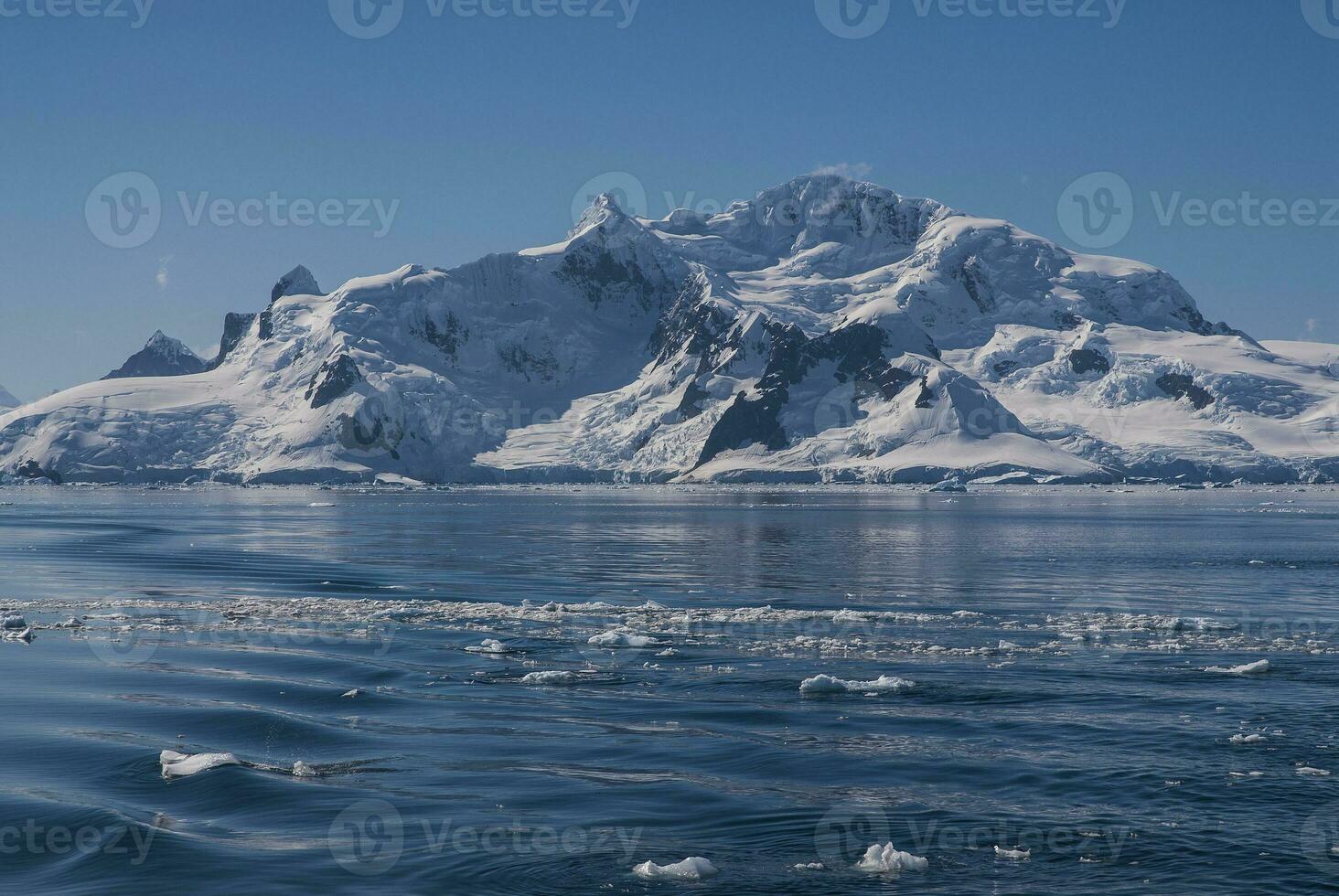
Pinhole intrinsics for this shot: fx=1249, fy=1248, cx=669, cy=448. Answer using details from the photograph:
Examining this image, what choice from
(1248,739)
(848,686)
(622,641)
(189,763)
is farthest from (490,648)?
(1248,739)

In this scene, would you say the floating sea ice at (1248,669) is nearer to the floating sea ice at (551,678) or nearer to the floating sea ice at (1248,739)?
the floating sea ice at (1248,739)

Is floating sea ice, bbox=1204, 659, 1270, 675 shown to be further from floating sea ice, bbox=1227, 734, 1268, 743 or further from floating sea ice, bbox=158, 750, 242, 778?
floating sea ice, bbox=158, 750, 242, 778

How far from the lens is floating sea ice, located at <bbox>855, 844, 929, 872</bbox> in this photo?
61.3ft

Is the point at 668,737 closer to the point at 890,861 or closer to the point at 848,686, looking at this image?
the point at 848,686

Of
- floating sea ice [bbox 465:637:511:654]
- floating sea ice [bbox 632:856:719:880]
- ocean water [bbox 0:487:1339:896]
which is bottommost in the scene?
floating sea ice [bbox 632:856:719:880]

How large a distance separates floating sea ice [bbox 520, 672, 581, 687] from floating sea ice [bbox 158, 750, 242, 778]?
9807 millimetres

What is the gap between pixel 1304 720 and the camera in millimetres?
27469

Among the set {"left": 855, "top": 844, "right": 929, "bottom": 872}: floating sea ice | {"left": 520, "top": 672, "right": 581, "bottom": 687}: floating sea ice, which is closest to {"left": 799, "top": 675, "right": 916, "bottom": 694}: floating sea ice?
{"left": 520, "top": 672, "right": 581, "bottom": 687}: floating sea ice

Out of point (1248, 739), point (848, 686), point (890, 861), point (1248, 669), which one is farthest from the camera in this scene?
point (1248, 669)

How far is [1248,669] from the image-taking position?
33781 mm

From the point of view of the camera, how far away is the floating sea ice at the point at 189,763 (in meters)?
23.7

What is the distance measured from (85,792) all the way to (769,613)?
29.7 m

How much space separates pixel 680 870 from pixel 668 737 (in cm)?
836

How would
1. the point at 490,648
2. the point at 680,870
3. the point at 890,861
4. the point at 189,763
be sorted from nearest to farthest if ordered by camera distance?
the point at 680,870, the point at 890,861, the point at 189,763, the point at 490,648
